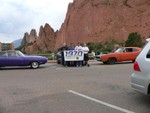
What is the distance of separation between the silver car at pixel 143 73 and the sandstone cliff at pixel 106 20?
70291 millimetres

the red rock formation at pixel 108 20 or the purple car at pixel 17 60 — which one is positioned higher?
the red rock formation at pixel 108 20

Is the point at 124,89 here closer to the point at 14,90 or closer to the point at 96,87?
the point at 96,87

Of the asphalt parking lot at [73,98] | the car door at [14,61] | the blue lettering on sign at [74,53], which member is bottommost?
the asphalt parking lot at [73,98]

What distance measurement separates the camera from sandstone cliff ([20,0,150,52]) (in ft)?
272

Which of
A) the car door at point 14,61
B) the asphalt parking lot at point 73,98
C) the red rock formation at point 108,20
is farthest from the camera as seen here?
the red rock formation at point 108,20

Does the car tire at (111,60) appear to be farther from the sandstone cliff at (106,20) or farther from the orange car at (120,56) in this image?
the sandstone cliff at (106,20)

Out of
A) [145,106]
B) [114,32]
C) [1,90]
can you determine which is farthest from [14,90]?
[114,32]

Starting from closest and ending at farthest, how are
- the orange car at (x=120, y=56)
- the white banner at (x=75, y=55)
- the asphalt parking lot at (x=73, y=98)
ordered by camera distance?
the asphalt parking lot at (x=73, y=98)
the white banner at (x=75, y=55)
the orange car at (x=120, y=56)

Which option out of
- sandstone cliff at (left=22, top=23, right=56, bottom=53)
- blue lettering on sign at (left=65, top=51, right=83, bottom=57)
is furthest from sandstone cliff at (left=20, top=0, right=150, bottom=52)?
blue lettering on sign at (left=65, top=51, right=83, bottom=57)

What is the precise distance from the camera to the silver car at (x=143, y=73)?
350 inches

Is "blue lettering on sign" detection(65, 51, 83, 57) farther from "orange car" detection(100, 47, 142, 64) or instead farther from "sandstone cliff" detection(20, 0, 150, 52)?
"sandstone cliff" detection(20, 0, 150, 52)

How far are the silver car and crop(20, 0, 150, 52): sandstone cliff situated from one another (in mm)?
70291

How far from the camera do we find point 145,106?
895 cm

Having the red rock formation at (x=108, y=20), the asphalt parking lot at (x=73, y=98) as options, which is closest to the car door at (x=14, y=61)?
the asphalt parking lot at (x=73, y=98)
